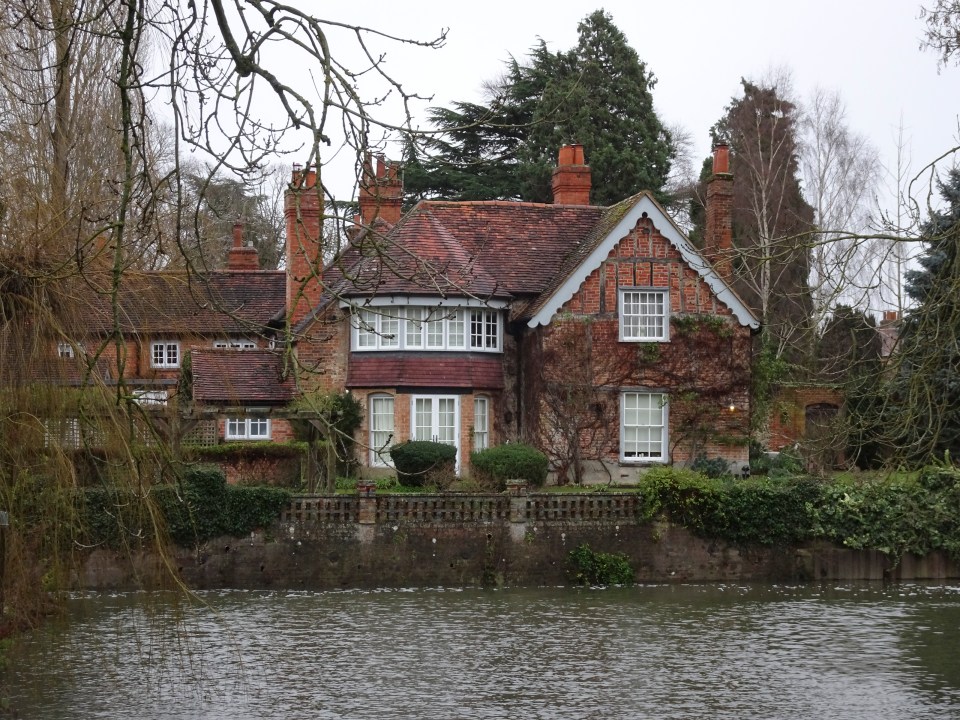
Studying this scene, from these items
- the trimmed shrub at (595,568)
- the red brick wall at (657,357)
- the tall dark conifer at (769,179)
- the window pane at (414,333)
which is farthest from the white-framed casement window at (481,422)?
the tall dark conifer at (769,179)

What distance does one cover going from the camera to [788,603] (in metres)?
24.0

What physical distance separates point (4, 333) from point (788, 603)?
15.9 m

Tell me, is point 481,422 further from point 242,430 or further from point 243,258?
point 243,258

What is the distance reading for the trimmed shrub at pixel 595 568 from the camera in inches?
1024

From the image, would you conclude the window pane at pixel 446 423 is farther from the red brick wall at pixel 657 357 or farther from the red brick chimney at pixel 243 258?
the red brick chimney at pixel 243 258

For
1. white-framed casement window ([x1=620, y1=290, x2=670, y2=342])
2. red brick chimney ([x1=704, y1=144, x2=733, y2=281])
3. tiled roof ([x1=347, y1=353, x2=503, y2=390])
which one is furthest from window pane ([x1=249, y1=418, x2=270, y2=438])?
red brick chimney ([x1=704, y1=144, x2=733, y2=281])

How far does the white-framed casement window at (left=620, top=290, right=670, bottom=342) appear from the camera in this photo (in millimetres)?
32281

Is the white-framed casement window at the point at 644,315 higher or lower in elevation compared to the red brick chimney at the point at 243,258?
lower

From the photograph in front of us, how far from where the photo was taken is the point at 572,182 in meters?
37.5

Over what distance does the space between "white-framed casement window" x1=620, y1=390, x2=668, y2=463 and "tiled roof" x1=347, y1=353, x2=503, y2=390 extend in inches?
146

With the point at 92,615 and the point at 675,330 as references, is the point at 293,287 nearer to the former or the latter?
the point at 675,330

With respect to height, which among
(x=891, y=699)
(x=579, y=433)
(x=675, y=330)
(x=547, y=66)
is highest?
(x=547, y=66)

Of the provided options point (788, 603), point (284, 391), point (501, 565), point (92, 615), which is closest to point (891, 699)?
point (788, 603)

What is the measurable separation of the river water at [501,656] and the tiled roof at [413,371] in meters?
7.48
